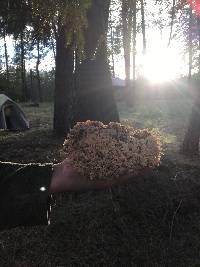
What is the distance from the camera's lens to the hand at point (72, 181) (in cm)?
207

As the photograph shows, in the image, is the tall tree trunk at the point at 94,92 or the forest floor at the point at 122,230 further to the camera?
the tall tree trunk at the point at 94,92

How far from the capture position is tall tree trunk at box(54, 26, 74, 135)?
15109 mm

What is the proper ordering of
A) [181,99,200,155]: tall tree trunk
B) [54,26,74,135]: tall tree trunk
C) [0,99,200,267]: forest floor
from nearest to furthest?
[0,99,200,267]: forest floor, [181,99,200,155]: tall tree trunk, [54,26,74,135]: tall tree trunk

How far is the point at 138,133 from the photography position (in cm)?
232

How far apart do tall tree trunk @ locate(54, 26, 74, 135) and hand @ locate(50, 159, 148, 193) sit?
12711mm

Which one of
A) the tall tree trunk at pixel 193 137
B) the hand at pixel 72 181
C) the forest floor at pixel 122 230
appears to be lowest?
the forest floor at pixel 122 230

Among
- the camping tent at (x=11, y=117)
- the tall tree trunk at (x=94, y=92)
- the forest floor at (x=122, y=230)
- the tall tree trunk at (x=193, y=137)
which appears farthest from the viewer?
the camping tent at (x=11, y=117)

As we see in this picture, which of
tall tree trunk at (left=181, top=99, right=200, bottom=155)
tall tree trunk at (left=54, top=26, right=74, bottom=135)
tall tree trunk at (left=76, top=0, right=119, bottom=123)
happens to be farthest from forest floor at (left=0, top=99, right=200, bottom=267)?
tall tree trunk at (left=54, top=26, right=74, bottom=135)

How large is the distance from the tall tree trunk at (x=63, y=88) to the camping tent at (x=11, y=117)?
6.39 metres

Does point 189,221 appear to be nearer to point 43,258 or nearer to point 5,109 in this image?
point 43,258

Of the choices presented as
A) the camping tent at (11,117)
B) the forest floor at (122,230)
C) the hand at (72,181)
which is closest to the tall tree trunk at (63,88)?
the camping tent at (11,117)

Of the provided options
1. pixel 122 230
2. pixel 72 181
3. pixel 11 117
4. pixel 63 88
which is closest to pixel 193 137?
pixel 122 230

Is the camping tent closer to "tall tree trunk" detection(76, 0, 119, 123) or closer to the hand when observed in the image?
"tall tree trunk" detection(76, 0, 119, 123)

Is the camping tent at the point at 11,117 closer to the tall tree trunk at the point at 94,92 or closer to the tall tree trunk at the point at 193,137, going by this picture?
the tall tree trunk at the point at 94,92
